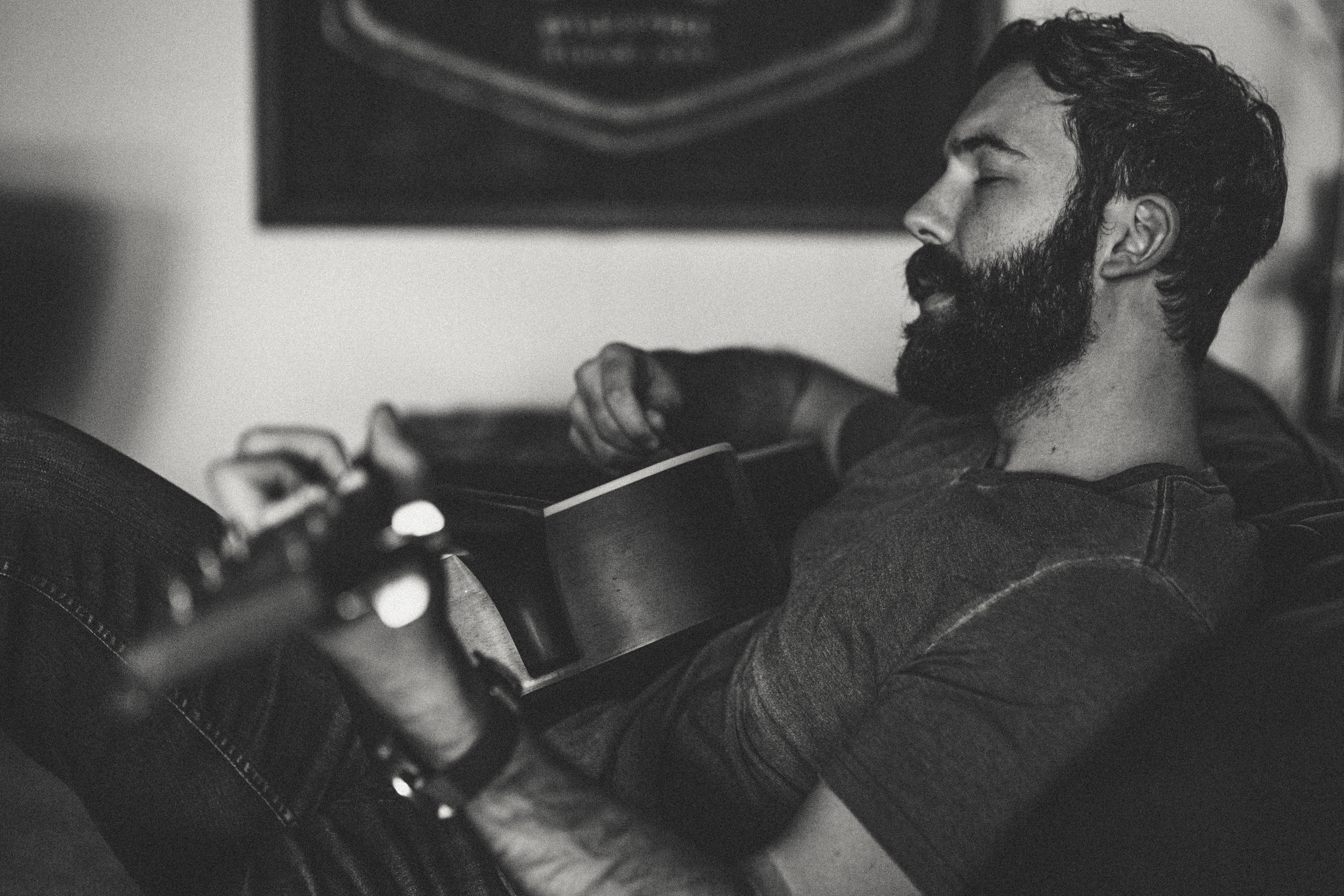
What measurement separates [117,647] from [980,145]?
97 centimetres

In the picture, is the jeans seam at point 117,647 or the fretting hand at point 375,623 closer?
the fretting hand at point 375,623

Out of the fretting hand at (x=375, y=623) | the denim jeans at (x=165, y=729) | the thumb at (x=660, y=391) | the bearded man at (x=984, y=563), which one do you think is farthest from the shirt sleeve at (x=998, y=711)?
the thumb at (x=660, y=391)

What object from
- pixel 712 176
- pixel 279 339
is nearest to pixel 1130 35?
pixel 712 176

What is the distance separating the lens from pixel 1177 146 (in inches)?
41.0

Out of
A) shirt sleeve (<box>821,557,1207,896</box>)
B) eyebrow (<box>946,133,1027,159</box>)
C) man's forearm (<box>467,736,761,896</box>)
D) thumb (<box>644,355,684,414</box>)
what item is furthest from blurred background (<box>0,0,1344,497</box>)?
man's forearm (<box>467,736,761,896</box>)

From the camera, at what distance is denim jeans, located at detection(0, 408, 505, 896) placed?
898 mm

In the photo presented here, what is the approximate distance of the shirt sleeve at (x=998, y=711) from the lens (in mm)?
721

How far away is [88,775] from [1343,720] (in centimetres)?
102

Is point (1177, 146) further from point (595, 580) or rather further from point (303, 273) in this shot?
point (303, 273)

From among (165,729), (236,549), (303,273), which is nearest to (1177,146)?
(236,549)

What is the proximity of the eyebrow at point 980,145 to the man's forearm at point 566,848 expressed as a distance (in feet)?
2.40

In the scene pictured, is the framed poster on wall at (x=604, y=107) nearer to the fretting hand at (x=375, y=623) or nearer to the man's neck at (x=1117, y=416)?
the man's neck at (x=1117, y=416)

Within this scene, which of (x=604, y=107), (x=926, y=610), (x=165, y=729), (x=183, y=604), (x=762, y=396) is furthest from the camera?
(x=604, y=107)

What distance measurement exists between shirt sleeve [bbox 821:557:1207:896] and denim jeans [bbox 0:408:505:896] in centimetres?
38
